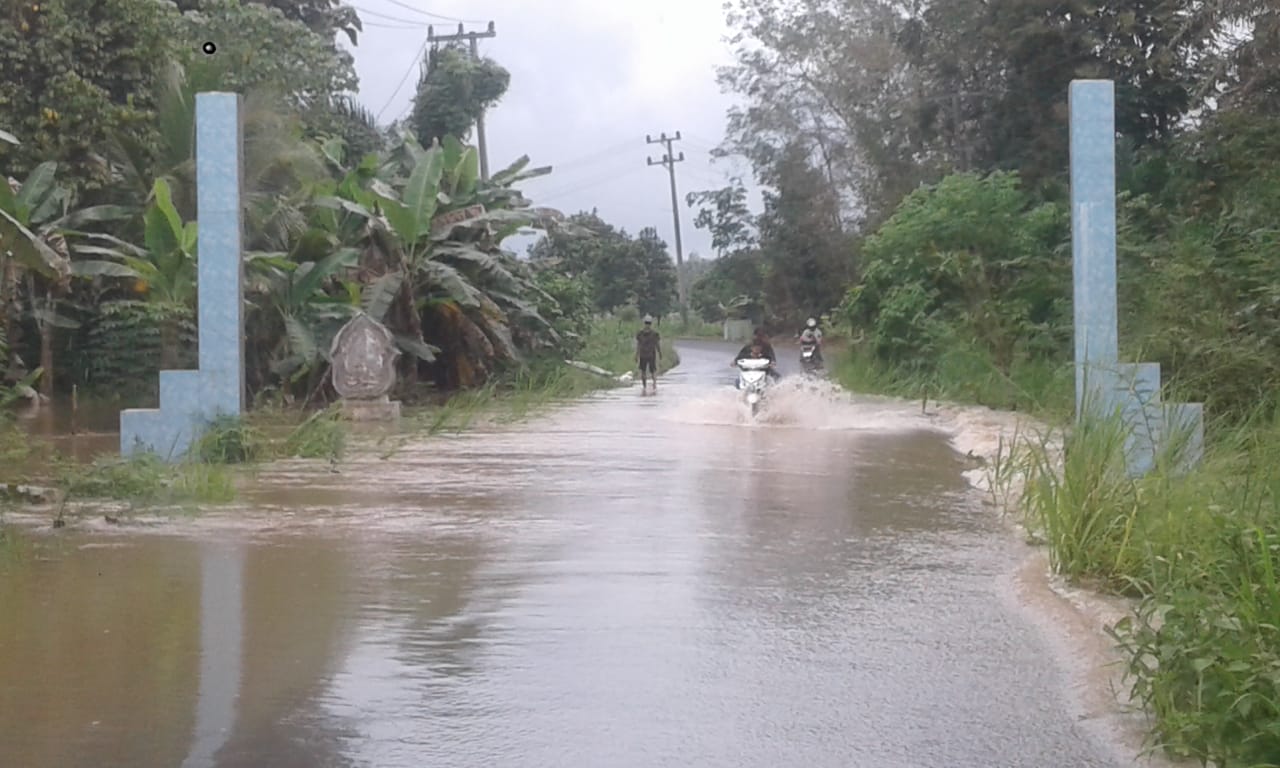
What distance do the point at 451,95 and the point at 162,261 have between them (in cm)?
1944

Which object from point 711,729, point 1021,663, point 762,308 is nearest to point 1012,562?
point 1021,663

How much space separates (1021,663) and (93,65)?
19.6 meters

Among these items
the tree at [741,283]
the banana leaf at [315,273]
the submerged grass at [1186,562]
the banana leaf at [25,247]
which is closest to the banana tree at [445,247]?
the banana leaf at [315,273]

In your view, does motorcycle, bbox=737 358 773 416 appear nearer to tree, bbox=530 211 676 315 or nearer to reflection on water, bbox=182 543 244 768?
reflection on water, bbox=182 543 244 768

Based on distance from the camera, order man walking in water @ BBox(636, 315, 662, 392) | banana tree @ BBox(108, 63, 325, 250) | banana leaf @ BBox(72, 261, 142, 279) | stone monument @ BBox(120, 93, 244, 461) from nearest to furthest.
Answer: stone monument @ BBox(120, 93, 244, 461) < banana leaf @ BBox(72, 261, 142, 279) < banana tree @ BBox(108, 63, 325, 250) < man walking in water @ BBox(636, 315, 662, 392)

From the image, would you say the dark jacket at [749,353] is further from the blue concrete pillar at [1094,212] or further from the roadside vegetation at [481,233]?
the blue concrete pillar at [1094,212]

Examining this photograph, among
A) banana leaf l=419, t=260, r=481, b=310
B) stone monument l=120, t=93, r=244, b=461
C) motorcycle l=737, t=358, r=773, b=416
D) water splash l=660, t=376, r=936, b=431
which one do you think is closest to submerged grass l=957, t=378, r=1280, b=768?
stone monument l=120, t=93, r=244, b=461

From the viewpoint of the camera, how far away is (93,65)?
22.2 meters

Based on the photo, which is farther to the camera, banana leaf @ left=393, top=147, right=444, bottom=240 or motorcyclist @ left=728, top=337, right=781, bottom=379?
banana leaf @ left=393, top=147, right=444, bottom=240

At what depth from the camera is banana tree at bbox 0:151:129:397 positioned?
16.7m

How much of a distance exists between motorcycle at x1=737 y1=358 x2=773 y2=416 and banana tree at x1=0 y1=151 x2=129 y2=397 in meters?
9.08

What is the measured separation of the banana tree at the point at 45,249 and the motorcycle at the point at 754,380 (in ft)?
29.8

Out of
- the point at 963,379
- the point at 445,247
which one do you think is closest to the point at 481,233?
the point at 445,247

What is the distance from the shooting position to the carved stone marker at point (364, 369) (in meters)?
20.0
